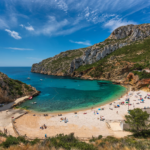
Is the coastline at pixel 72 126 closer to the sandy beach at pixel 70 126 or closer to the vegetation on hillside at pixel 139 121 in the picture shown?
the sandy beach at pixel 70 126

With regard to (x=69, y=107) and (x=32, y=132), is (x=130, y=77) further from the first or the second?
(x=32, y=132)

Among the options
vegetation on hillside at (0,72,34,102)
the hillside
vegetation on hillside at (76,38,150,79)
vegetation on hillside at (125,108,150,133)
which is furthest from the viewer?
the hillside

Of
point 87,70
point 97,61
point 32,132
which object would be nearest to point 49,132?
point 32,132

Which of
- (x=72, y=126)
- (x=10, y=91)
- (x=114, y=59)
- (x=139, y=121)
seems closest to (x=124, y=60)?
(x=114, y=59)

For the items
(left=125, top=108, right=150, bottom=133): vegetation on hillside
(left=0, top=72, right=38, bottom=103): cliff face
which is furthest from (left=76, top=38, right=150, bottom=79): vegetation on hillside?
(left=0, top=72, right=38, bottom=103): cliff face

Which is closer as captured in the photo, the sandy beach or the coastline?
the coastline

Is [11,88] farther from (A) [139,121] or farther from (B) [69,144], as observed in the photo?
(A) [139,121]

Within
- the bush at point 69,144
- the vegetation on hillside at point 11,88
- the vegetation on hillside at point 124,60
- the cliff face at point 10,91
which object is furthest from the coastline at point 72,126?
the vegetation on hillside at point 124,60

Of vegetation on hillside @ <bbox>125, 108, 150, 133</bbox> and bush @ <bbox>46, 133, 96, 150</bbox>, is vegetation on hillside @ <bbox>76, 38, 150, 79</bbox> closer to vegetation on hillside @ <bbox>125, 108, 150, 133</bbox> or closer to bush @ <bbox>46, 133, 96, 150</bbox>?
vegetation on hillside @ <bbox>125, 108, 150, 133</bbox>

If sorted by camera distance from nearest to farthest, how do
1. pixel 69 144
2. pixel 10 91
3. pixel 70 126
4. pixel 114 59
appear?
pixel 69 144, pixel 70 126, pixel 10 91, pixel 114 59
